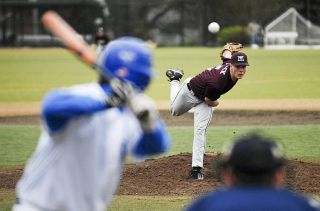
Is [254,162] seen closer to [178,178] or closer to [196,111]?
[178,178]

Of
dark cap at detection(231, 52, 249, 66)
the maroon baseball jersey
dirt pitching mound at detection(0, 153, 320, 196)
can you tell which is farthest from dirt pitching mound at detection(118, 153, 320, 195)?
dark cap at detection(231, 52, 249, 66)

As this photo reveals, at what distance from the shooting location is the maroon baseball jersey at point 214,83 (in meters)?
10.0

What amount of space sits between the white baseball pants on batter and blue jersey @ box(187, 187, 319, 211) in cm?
721

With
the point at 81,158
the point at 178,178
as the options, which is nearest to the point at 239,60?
the point at 178,178

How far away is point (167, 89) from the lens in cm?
2542

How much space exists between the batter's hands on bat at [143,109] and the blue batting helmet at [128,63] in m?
0.14

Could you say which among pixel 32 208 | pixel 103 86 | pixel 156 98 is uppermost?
pixel 103 86

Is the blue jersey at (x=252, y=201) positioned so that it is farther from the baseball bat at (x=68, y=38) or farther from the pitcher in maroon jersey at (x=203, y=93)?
the pitcher in maroon jersey at (x=203, y=93)

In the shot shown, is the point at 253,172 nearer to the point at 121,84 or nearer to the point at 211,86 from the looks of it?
the point at 121,84

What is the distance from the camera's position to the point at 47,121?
3.54 m

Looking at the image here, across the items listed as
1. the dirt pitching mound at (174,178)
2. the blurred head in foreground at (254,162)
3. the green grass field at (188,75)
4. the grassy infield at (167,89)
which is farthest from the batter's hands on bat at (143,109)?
the green grass field at (188,75)

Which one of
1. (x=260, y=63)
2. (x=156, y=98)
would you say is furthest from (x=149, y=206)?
(x=260, y=63)

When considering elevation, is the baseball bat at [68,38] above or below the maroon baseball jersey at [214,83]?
above

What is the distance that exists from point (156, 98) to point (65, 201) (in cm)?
1885
